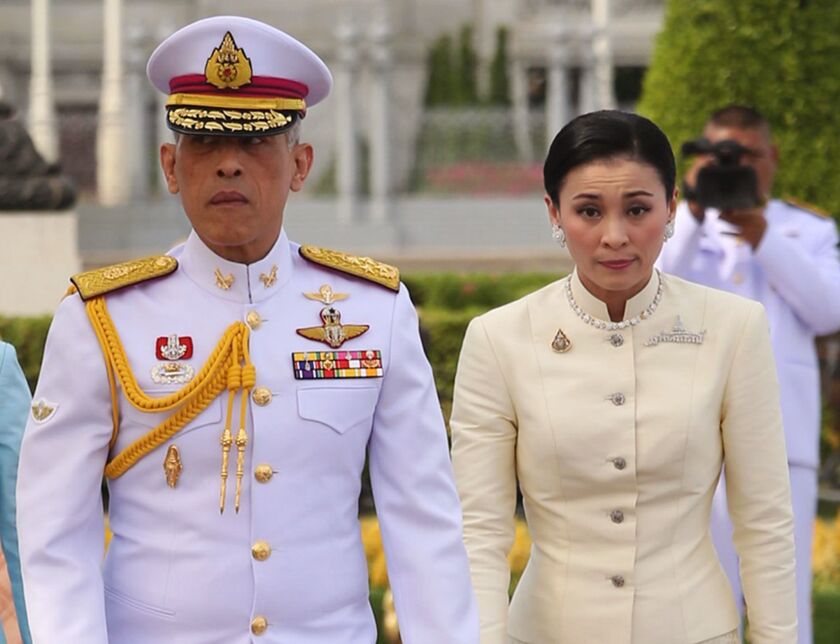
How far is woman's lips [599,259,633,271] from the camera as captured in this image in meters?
3.67

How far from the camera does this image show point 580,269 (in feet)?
12.4

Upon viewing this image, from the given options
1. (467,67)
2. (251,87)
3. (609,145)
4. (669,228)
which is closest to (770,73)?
(669,228)

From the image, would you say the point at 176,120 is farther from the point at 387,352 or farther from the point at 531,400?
the point at 531,400

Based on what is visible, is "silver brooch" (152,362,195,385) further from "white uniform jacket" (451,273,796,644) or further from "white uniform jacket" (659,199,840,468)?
"white uniform jacket" (659,199,840,468)

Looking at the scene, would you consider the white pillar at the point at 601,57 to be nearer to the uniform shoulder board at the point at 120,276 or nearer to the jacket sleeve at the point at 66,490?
the uniform shoulder board at the point at 120,276

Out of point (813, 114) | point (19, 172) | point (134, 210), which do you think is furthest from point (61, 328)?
point (134, 210)

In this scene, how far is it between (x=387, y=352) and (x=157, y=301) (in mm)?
382

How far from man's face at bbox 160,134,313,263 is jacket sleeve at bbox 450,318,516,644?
0.70 m

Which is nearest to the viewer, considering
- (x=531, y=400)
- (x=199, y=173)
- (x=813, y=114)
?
(x=199, y=173)

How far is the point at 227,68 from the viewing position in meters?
3.19

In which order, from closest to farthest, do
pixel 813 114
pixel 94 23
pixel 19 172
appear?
pixel 813 114
pixel 19 172
pixel 94 23

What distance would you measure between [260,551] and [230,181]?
0.57 metres

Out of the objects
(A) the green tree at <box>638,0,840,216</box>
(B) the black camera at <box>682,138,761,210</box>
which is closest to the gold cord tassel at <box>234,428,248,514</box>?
(B) the black camera at <box>682,138,761,210</box>

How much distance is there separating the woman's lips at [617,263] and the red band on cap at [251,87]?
0.73 meters
